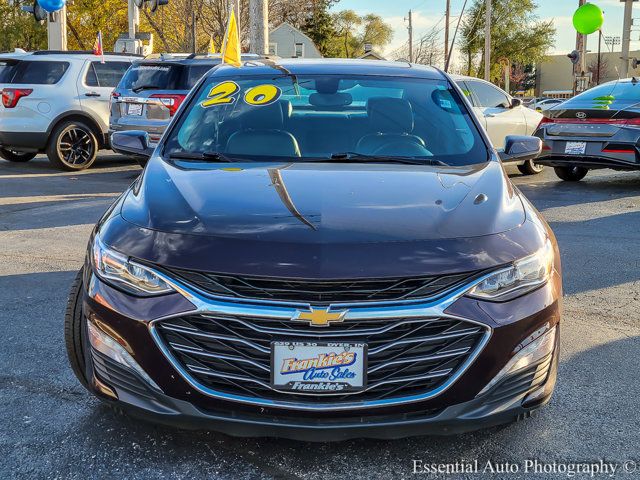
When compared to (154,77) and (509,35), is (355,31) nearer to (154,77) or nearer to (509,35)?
(509,35)

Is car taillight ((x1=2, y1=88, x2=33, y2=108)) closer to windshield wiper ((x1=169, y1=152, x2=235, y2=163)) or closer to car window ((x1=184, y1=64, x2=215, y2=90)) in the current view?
car window ((x1=184, y1=64, x2=215, y2=90))

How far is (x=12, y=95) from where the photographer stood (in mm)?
11664

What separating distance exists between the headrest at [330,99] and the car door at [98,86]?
29.6 ft

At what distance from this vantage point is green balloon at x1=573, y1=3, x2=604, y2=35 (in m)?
19.7

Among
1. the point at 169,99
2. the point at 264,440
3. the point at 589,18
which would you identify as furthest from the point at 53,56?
the point at 589,18

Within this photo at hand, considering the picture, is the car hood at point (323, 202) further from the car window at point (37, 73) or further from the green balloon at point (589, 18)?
the green balloon at point (589, 18)

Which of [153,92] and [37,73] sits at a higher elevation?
[37,73]

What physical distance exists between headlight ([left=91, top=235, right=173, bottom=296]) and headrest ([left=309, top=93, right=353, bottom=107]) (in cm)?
175

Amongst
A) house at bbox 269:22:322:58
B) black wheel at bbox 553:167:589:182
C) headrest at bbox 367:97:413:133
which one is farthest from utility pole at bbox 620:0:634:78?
house at bbox 269:22:322:58

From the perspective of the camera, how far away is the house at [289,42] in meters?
57.1

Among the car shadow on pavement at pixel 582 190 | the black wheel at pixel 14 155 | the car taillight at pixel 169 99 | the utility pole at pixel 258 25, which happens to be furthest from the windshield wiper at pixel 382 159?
the utility pole at pixel 258 25

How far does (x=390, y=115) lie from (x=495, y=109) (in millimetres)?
7832

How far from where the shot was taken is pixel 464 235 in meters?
2.56

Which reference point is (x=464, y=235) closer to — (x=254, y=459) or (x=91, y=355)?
(x=254, y=459)
